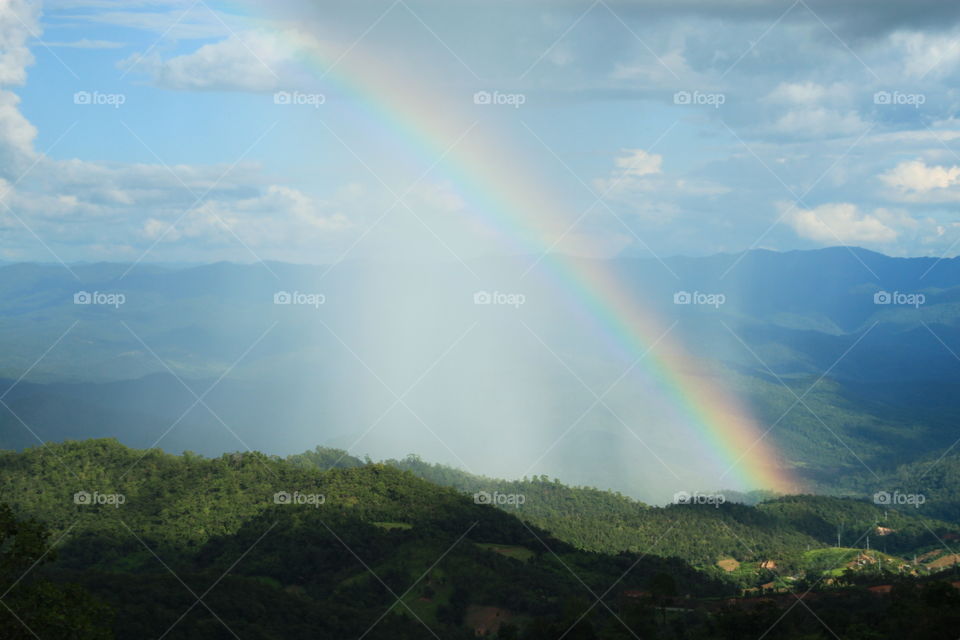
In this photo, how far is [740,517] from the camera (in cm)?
8612

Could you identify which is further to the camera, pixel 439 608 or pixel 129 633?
pixel 439 608

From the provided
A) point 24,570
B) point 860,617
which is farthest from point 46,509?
point 860,617

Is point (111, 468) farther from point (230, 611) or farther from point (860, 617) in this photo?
point (860, 617)

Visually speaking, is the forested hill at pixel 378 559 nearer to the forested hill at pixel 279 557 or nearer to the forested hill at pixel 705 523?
the forested hill at pixel 279 557

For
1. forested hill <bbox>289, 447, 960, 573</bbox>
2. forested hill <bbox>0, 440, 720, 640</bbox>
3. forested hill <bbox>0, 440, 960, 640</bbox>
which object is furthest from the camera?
forested hill <bbox>289, 447, 960, 573</bbox>

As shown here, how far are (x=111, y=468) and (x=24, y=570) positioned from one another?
5489 cm

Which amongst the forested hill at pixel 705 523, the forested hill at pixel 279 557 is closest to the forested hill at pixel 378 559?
the forested hill at pixel 279 557

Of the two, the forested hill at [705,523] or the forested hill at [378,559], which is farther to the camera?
the forested hill at [705,523]

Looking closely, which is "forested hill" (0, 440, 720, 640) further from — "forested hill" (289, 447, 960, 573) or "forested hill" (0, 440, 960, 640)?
"forested hill" (289, 447, 960, 573)

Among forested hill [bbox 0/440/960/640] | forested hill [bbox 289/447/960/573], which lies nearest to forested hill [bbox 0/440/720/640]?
forested hill [bbox 0/440/960/640]

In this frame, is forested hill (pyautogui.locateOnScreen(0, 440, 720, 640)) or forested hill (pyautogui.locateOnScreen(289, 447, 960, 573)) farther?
forested hill (pyautogui.locateOnScreen(289, 447, 960, 573))

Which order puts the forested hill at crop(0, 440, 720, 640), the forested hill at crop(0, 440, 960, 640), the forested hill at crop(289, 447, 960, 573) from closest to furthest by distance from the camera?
the forested hill at crop(0, 440, 960, 640) → the forested hill at crop(0, 440, 720, 640) → the forested hill at crop(289, 447, 960, 573)

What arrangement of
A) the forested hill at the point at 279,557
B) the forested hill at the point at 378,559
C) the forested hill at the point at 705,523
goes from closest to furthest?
1. the forested hill at the point at 378,559
2. the forested hill at the point at 279,557
3. the forested hill at the point at 705,523

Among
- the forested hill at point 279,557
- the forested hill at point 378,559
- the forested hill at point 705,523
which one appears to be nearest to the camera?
the forested hill at point 378,559
